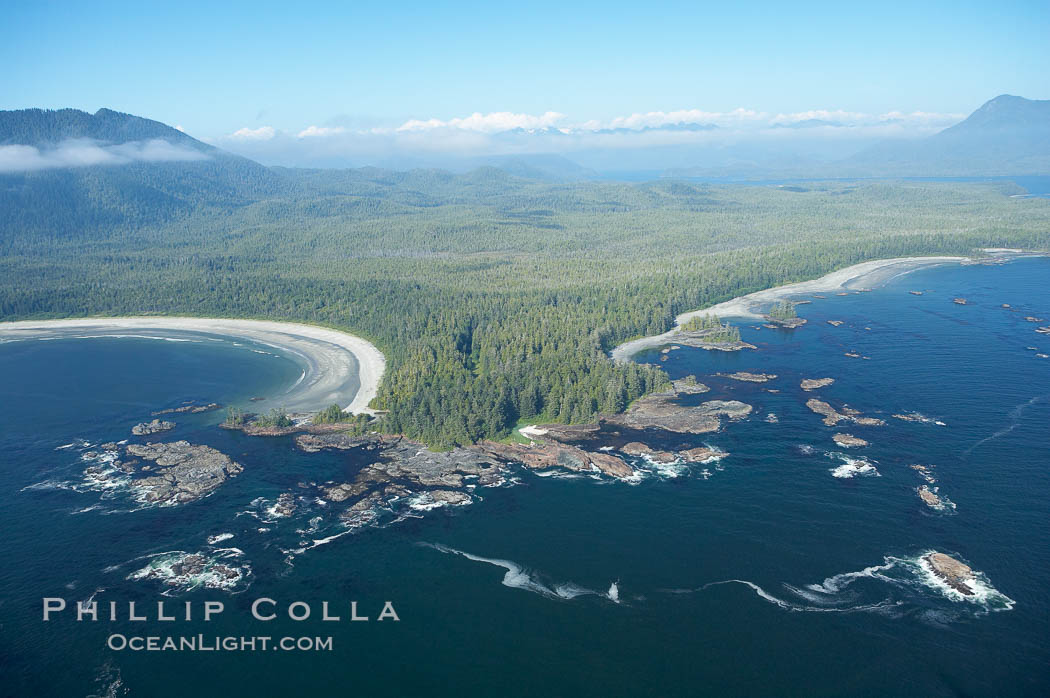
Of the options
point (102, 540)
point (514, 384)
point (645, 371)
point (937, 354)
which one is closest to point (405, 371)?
point (514, 384)

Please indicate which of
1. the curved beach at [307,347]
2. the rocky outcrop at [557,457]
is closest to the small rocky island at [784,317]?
the rocky outcrop at [557,457]

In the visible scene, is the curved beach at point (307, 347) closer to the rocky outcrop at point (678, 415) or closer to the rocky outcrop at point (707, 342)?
the rocky outcrop at point (678, 415)

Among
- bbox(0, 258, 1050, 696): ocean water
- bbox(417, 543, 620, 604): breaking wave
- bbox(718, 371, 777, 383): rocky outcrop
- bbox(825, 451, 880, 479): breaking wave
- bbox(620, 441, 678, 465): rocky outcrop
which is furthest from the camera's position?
bbox(718, 371, 777, 383): rocky outcrop

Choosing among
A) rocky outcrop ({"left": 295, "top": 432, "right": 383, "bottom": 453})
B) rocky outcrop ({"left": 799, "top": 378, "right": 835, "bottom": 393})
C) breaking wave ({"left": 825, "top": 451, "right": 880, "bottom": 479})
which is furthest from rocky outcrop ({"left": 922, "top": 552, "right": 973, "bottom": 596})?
rocky outcrop ({"left": 295, "top": 432, "right": 383, "bottom": 453})

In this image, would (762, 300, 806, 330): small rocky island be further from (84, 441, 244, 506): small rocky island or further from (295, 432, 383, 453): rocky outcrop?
(84, 441, 244, 506): small rocky island

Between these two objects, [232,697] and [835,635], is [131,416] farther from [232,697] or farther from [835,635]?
[835,635]

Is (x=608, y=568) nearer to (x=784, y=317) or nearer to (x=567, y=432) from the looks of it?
(x=567, y=432)
